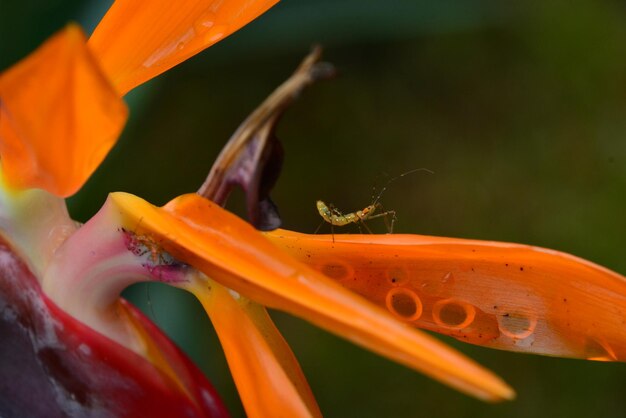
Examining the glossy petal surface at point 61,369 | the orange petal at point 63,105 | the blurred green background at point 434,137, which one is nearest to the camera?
the orange petal at point 63,105

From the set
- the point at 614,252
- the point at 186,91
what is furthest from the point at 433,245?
the point at 186,91

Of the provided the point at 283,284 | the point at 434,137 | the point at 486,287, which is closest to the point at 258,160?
the point at 283,284

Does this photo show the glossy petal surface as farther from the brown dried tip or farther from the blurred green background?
the blurred green background

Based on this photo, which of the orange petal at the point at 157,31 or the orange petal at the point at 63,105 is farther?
the orange petal at the point at 157,31

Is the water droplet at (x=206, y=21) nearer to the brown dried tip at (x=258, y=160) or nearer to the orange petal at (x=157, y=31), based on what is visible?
the orange petal at (x=157, y=31)

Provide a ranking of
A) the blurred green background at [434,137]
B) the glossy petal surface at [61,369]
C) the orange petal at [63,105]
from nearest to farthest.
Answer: the orange petal at [63,105], the glossy petal surface at [61,369], the blurred green background at [434,137]

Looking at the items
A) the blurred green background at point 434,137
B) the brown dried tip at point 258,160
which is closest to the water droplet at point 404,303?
the brown dried tip at point 258,160

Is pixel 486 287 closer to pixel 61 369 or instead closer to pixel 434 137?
pixel 61 369
